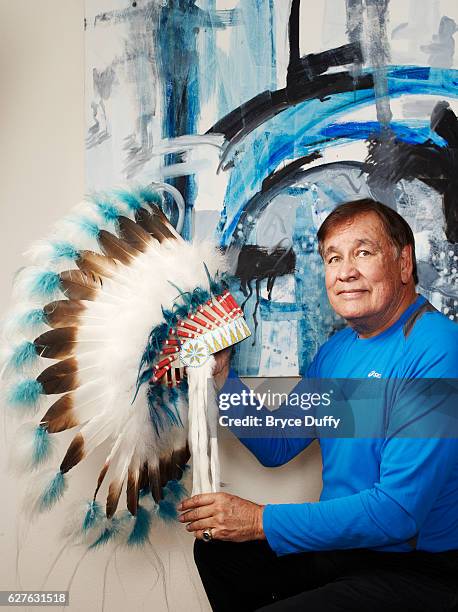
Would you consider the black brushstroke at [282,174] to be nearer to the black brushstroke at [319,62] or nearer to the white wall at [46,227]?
the black brushstroke at [319,62]

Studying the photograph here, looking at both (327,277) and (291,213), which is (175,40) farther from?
(327,277)

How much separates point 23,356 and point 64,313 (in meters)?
0.15

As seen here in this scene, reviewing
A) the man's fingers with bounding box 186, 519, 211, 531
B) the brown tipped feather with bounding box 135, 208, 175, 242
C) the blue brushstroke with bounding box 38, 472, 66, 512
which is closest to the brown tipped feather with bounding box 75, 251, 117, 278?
the brown tipped feather with bounding box 135, 208, 175, 242

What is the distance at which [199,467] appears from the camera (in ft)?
4.88

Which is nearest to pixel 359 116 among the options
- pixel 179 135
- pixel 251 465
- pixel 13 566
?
pixel 179 135

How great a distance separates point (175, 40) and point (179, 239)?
0.71 m

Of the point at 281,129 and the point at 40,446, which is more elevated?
the point at 281,129

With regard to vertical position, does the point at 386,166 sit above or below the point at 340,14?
below

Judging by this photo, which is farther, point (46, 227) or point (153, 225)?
point (46, 227)

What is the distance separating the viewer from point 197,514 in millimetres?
1464

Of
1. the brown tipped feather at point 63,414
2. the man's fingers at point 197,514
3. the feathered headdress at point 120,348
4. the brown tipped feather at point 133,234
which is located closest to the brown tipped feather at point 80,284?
the feathered headdress at point 120,348

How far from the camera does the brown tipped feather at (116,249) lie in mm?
1478

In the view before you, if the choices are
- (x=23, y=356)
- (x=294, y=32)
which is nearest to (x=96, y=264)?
(x=23, y=356)

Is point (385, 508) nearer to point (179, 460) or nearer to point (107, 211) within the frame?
point (179, 460)
